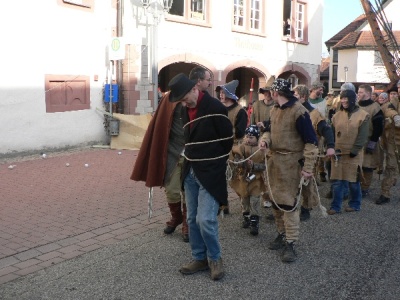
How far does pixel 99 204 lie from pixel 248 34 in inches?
477

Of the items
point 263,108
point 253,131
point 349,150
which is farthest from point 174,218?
point 349,150

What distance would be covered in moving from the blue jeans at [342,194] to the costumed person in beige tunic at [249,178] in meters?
1.47

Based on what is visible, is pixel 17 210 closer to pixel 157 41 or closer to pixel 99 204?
pixel 99 204

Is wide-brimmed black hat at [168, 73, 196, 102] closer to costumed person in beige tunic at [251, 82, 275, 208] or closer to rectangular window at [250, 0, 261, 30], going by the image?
costumed person in beige tunic at [251, 82, 275, 208]

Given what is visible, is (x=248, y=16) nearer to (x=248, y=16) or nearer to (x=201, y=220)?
(x=248, y=16)

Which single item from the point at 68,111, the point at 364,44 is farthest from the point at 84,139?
the point at 364,44

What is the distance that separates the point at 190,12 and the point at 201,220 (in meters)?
12.2

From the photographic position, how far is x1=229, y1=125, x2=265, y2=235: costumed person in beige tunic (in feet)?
18.1

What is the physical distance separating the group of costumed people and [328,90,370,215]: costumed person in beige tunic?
0.01 meters

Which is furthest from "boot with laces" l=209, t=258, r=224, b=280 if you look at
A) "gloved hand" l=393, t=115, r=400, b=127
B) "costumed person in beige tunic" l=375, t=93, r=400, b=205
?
"gloved hand" l=393, t=115, r=400, b=127

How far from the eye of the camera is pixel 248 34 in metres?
17.4

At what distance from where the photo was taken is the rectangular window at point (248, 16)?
17062 millimetres

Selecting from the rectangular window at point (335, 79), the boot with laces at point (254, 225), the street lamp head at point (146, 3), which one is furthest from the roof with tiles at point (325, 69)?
the boot with laces at point (254, 225)

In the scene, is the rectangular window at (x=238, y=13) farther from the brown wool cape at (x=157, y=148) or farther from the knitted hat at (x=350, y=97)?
the brown wool cape at (x=157, y=148)
